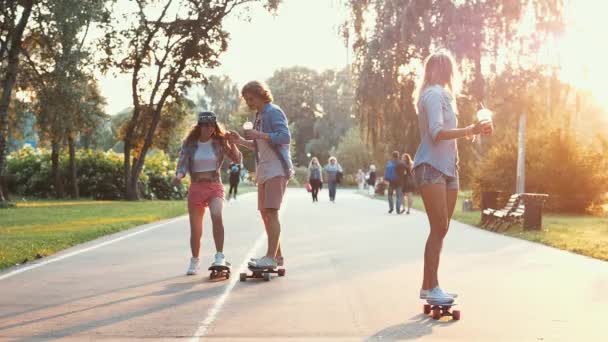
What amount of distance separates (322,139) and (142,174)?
64.6 metres

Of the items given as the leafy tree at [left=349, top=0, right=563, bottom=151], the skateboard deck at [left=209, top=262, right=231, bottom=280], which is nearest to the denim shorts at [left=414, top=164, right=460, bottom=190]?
the skateboard deck at [left=209, top=262, right=231, bottom=280]

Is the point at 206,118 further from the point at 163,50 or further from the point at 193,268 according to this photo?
the point at 163,50

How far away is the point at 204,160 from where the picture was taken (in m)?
9.65

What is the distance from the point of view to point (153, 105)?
3684 centimetres

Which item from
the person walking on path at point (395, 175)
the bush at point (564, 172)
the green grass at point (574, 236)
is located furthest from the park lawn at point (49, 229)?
the bush at point (564, 172)

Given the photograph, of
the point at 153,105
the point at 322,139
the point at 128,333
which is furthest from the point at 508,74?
the point at 322,139

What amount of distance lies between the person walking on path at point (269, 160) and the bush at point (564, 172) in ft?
63.5

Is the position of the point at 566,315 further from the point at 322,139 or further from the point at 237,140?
the point at 322,139

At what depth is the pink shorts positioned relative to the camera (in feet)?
31.7

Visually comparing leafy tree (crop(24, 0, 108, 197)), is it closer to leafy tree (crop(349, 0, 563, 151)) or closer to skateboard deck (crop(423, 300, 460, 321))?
leafy tree (crop(349, 0, 563, 151))

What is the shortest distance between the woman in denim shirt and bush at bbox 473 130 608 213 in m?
20.6

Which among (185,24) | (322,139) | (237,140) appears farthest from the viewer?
(322,139)

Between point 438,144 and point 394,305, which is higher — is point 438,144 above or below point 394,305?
above

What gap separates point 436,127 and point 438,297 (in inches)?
53.5
